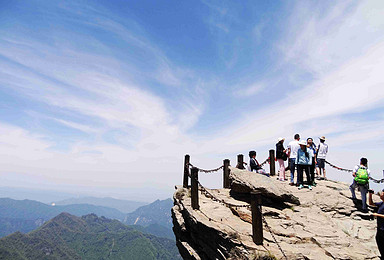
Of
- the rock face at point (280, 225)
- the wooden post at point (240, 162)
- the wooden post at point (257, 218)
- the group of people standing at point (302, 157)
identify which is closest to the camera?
the wooden post at point (257, 218)

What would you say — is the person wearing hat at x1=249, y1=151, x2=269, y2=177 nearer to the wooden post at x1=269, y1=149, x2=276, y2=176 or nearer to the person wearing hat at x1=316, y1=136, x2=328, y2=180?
the wooden post at x1=269, y1=149, x2=276, y2=176

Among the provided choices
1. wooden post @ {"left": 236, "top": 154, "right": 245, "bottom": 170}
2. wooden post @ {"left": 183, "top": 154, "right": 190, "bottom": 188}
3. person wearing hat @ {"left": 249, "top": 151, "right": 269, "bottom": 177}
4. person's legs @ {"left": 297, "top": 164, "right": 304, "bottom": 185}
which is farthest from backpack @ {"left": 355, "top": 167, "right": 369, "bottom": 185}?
wooden post @ {"left": 183, "top": 154, "right": 190, "bottom": 188}

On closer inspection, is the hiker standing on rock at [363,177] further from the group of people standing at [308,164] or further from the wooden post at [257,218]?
the wooden post at [257,218]

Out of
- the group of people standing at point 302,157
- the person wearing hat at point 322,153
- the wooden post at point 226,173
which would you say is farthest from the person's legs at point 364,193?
the wooden post at point 226,173

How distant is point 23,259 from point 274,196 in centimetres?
27161

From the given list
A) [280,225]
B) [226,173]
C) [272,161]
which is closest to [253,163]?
[226,173]

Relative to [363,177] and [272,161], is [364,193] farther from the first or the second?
[272,161]

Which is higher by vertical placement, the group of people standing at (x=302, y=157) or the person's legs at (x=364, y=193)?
the group of people standing at (x=302, y=157)

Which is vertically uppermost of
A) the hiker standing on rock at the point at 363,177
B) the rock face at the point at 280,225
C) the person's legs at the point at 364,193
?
the hiker standing on rock at the point at 363,177

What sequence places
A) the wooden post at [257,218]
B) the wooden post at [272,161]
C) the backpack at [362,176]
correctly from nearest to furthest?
the wooden post at [257,218] < the backpack at [362,176] < the wooden post at [272,161]

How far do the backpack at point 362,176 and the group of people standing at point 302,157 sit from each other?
7.24 feet

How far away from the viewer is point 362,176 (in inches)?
413

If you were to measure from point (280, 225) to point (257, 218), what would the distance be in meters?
2.71

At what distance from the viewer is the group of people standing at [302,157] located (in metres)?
12.1
